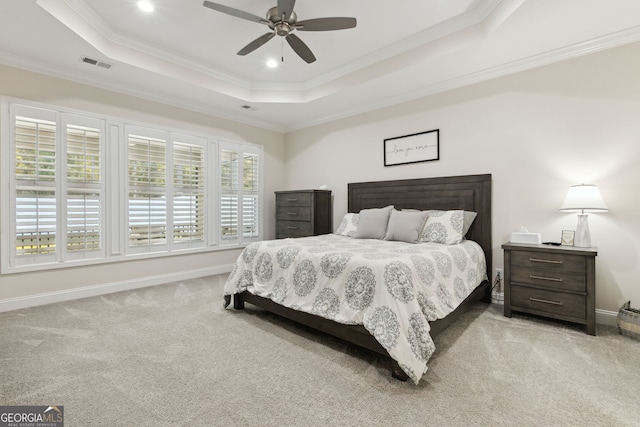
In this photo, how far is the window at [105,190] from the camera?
10.5 feet

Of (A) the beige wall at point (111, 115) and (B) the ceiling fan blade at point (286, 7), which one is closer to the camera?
(B) the ceiling fan blade at point (286, 7)

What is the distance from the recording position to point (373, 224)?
3672 mm

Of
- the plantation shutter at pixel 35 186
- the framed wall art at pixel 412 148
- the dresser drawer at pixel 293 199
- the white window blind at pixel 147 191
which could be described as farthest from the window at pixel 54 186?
the framed wall art at pixel 412 148

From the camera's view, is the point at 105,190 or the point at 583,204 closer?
the point at 583,204

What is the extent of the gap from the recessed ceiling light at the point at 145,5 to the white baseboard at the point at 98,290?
3.18 metres

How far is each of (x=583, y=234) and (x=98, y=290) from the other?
17.7 ft

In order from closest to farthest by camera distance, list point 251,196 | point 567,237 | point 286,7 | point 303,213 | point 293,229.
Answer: point 286,7
point 567,237
point 303,213
point 293,229
point 251,196

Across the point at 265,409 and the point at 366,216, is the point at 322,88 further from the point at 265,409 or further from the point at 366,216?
the point at 265,409

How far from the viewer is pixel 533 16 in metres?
2.48

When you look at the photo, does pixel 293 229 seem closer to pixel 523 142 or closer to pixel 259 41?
pixel 259 41

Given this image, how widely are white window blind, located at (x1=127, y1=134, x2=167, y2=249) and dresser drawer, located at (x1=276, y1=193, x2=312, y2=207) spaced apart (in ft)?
5.93

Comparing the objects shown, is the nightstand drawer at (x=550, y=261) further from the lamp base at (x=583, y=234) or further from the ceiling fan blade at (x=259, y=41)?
the ceiling fan blade at (x=259, y=41)

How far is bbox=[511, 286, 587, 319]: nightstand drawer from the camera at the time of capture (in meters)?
2.56

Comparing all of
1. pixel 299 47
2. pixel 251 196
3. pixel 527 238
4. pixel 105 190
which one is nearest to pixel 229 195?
pixel 251 196
